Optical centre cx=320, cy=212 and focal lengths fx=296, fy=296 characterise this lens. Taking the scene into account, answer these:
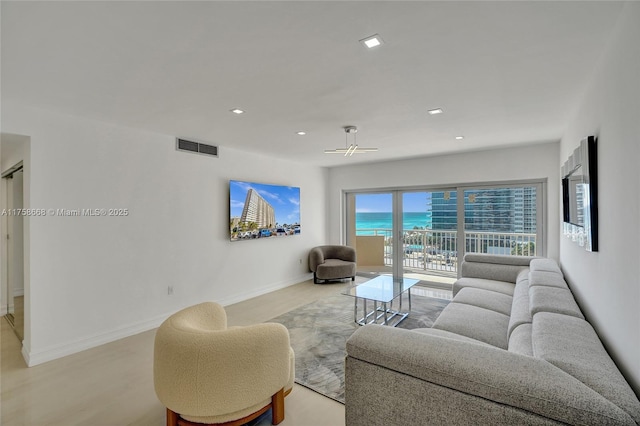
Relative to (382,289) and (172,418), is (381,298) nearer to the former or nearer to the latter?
(382,289)

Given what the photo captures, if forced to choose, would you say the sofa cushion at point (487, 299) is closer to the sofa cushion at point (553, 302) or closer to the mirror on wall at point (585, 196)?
the sofa cushion at point (553, 302)

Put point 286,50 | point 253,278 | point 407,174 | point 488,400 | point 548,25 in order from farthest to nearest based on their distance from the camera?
point 407,174, point 253,278, point 286,50, point 548,25, point 488,400

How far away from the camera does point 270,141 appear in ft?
13.5

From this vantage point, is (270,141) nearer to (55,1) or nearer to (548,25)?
(55,1)

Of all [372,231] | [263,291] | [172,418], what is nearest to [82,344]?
[172,418]

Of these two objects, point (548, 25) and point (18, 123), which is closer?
point (548, 25)

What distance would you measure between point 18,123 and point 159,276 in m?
2.04

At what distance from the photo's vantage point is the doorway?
3703 mm

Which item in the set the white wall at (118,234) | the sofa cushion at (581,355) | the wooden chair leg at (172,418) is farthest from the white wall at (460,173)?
the wooden chair leg at (172,418)

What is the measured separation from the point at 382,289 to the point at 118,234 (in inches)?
127

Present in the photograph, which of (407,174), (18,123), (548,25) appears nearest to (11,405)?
(18,123)

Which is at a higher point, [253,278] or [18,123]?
[18,123]

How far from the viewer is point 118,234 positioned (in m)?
3.37

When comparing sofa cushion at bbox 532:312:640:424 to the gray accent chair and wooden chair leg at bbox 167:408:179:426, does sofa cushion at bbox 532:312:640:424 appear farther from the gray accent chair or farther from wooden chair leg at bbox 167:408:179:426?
the gray accent chair
